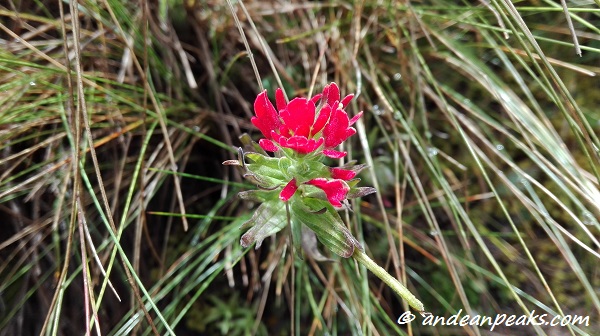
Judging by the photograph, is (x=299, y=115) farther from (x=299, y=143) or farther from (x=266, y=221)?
(x=266, y=221)

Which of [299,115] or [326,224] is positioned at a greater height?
[299,115]

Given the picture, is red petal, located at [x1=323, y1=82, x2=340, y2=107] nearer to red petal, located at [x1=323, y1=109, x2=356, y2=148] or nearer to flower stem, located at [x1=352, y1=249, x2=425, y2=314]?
red petal, located at [x1=323, y1=109, x2=356, y2=148]

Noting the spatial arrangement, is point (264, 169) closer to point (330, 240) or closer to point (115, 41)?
point (330, 240)

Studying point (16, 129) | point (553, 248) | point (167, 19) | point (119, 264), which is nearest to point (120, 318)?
point (119, 264)

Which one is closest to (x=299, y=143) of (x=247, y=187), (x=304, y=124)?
(x=304, y=124)

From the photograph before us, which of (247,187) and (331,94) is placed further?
(247,187)
